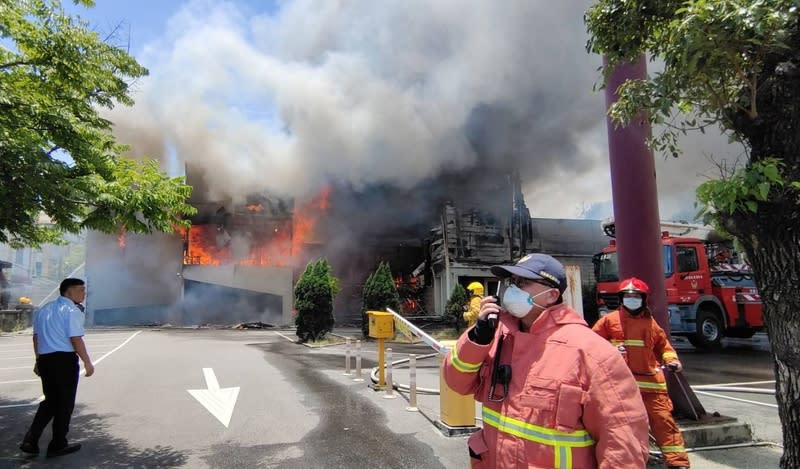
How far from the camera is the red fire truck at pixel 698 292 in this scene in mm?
10891

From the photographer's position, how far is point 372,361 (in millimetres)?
10047

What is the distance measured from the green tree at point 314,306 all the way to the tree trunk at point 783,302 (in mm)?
12458

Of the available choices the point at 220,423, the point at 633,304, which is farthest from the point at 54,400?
the point at 633,304

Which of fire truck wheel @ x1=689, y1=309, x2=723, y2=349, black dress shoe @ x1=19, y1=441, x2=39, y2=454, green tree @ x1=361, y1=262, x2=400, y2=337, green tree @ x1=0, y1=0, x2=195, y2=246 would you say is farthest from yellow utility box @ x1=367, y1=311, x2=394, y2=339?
green tree @ x1=361, y1=262, x2=400, y2=337

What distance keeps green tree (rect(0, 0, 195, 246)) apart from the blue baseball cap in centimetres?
329

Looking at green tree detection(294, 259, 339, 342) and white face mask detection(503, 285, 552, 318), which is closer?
white face mask detection(503, 285, 552, 318)

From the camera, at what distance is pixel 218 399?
6.05 metres

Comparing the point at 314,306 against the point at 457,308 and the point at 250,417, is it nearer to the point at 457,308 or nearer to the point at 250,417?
the point at 457,308

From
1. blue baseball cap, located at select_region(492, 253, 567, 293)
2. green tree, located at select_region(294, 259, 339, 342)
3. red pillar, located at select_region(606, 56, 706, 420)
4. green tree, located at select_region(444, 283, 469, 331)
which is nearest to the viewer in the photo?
blue baseball cap, located at select_region(492, 253, 567, 293)

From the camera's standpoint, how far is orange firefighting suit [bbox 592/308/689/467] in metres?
3.35

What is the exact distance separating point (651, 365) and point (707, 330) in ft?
30.5

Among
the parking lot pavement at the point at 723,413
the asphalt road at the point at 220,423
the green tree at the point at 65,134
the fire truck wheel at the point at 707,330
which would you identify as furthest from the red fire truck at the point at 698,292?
the green tree at the point at 65,134

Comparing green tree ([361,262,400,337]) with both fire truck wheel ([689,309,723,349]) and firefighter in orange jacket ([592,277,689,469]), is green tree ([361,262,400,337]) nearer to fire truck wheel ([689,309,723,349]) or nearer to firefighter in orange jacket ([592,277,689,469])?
fire truck wheel ([689,309,723,349])

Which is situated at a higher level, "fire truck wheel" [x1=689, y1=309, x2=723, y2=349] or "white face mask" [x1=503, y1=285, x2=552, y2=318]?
"white face mask" [x1=503, y1=285, x2=552, y2=318]
